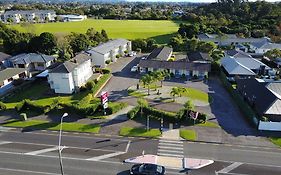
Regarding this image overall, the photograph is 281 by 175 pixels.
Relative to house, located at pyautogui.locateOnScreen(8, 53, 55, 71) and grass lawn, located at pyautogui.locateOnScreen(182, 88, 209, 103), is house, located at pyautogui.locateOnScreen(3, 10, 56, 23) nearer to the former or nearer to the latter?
house, located at pyautogui.locateOnScreen(8, 53, 55, 71)

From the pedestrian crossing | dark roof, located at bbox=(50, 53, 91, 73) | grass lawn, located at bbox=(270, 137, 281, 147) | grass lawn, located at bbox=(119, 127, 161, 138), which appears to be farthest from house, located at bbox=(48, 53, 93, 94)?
grass lawn, located at bbox=(270, 137, 281, 147)

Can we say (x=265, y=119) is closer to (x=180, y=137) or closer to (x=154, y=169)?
(x=180, y=137)

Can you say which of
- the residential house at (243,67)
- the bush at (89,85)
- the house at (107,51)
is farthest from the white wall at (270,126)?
the house at (107,51)

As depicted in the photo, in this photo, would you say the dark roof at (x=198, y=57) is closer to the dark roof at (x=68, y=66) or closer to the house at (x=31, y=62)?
the dark roof at (x=68, y=66)

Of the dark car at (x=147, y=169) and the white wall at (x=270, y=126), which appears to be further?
the white wall at (x=270, y=126)

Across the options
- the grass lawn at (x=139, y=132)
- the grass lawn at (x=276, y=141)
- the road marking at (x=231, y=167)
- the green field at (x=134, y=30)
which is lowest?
the road marking at (x=231, y=167)

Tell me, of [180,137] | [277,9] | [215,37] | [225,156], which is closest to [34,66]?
[180,137]
